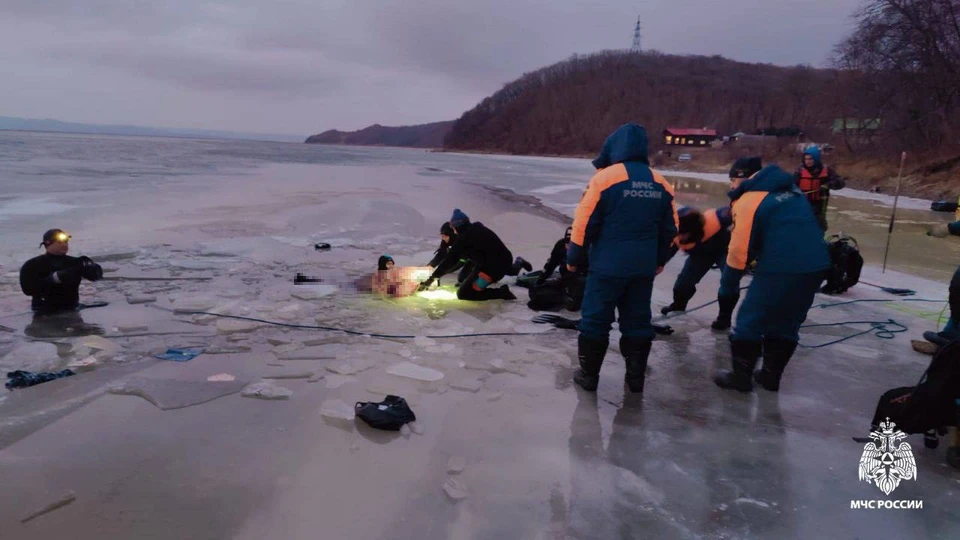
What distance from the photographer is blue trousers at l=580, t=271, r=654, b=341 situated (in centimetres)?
351

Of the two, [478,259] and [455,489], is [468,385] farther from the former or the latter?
[478,259]

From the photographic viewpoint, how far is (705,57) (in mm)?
152125

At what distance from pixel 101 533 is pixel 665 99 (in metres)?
123

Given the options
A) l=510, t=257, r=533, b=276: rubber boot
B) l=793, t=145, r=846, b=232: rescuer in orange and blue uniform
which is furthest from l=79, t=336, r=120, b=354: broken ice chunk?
l=793, t=145, r=846, b=232: rescuer in orange and blue uniform

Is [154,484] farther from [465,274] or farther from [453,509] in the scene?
[465,274]

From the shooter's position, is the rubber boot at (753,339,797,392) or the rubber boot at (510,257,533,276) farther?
the rubber boot at (510,257,533,276)

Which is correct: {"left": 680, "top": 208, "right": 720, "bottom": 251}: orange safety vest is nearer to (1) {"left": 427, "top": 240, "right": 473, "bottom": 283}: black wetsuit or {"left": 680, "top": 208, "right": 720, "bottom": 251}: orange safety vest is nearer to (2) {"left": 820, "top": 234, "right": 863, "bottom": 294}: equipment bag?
(2) {"left": 820, "top": 234, "right": 863, "bottom": 294}: equipment bag

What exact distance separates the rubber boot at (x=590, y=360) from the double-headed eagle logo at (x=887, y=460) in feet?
4.94

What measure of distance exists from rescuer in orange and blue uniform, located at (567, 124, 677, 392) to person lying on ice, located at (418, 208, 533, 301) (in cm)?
226

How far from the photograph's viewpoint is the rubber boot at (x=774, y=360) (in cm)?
368

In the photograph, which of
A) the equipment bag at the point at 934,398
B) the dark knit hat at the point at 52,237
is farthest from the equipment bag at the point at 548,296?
the dark knit hat at the point at 52,237

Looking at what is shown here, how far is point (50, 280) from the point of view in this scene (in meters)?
4.88

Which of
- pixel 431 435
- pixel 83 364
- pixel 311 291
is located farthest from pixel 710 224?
pixel 83 364

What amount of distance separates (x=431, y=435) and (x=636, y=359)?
1.49 m
